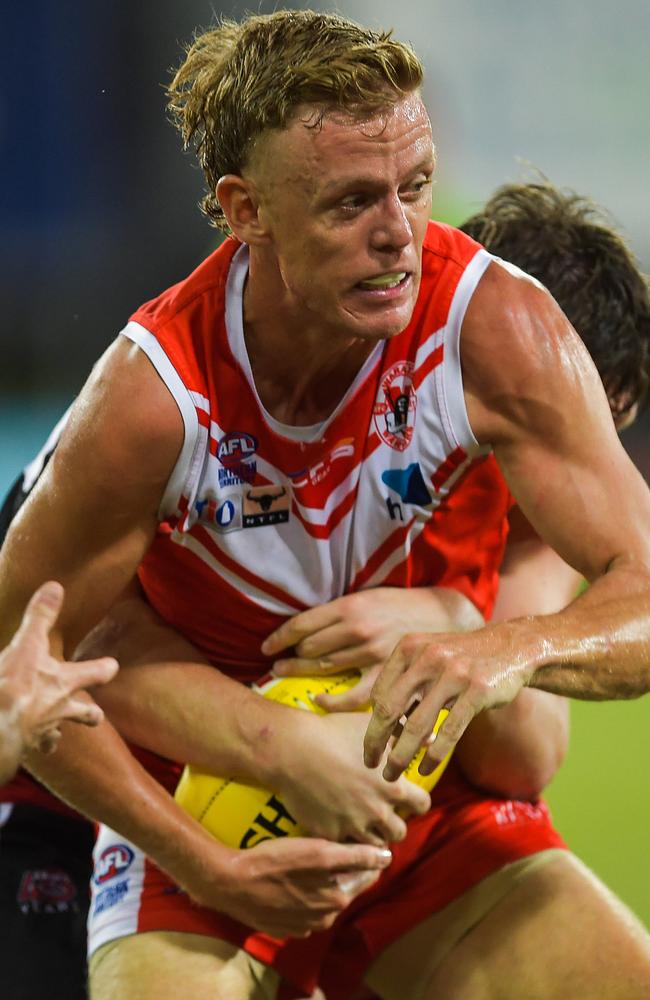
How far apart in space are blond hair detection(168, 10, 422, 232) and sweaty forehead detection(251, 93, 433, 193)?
15mm

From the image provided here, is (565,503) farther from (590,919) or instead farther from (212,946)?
(212,946)

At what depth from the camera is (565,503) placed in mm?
2504

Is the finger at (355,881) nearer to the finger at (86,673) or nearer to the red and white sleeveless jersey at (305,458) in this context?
the red and white sleeveless jersey at (305,458)

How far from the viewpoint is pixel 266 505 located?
8.71 feet

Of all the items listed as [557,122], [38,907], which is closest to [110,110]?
[557,122]

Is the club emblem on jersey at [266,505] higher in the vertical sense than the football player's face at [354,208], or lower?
lower

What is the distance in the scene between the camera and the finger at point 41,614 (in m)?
2.02

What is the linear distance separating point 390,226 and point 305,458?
1.59 feet

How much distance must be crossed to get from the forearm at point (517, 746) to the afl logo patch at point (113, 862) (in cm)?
70

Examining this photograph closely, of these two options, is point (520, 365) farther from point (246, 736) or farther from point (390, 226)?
point (246, 736)

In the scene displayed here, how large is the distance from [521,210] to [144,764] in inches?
60.9

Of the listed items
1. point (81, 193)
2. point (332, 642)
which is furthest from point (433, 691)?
point (81, 193)

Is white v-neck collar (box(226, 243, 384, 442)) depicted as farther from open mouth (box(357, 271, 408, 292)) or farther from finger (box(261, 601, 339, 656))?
finger (box(261, 601, 339, 656))

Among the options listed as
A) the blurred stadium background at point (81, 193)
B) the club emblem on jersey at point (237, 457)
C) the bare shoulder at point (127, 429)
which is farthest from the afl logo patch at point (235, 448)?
the blurred stadium background at point (81, 193)
